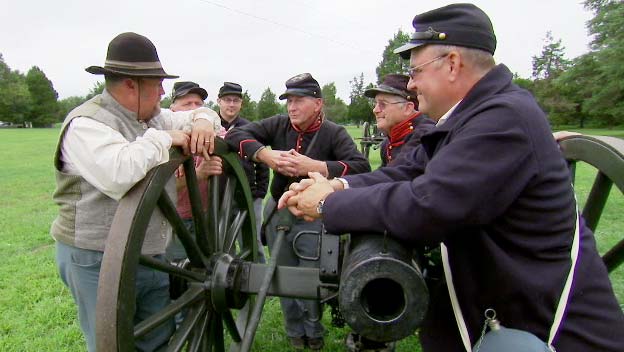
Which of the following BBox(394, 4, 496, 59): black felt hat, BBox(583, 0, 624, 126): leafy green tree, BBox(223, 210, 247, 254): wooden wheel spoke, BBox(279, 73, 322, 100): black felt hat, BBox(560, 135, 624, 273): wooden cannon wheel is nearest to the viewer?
BBox(394, 4, 496, 59): black felt hat

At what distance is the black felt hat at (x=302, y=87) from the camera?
11.6 ft

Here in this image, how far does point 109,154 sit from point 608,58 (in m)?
44.7

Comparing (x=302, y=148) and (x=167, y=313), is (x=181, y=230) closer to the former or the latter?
(x=167, y=313)

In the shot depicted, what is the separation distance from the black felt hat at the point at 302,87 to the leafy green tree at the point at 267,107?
4082 cm

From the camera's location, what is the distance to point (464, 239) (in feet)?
5.39

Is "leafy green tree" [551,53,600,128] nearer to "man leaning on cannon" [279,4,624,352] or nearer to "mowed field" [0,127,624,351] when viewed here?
"mowed field" [0,127,624,351]

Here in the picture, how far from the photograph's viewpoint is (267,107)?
48188 mm

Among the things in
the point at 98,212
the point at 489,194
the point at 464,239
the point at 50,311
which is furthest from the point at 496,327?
the point at 50,311

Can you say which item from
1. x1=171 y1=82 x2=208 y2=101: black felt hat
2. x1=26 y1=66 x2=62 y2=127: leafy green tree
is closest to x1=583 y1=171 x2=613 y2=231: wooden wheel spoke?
x1=171 y1=82 x2=208 y2=101: black felt hat

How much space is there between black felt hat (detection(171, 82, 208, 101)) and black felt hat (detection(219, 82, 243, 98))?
45cm

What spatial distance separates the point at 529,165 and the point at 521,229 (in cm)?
22

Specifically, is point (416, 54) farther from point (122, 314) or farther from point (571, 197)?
point (122, 314)

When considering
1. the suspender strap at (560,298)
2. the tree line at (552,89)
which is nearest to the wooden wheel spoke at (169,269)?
the suspender strap at (560,298)

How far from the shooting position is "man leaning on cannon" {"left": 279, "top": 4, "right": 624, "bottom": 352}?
147 cm
